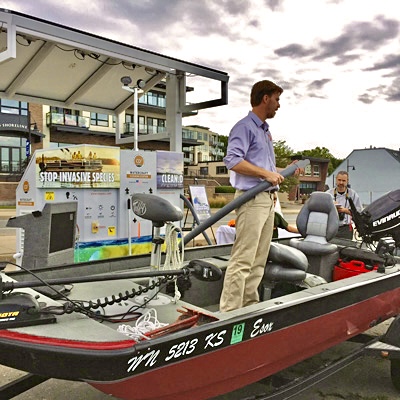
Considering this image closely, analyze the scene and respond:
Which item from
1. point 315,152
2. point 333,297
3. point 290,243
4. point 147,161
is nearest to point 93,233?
point 147,161

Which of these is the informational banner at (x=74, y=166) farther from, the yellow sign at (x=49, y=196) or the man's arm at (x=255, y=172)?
the man's arm at (x=255, y=172)

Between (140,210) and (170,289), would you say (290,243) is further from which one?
(140,210)

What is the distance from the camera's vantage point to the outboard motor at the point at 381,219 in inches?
160

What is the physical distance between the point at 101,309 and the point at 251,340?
0.87m

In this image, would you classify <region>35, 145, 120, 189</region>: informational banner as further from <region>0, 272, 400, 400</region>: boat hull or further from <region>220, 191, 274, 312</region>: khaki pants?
<region>0, 272, 400, 400</region>: boat hull

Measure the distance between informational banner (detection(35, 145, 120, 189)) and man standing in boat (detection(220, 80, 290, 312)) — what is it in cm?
340

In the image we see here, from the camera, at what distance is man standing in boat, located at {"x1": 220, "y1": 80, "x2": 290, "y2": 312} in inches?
118

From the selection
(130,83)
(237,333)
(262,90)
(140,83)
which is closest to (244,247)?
(237,333)

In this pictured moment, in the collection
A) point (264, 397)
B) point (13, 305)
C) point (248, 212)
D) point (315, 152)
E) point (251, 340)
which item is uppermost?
point (315, 152)

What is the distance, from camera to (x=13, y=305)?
6.63ft

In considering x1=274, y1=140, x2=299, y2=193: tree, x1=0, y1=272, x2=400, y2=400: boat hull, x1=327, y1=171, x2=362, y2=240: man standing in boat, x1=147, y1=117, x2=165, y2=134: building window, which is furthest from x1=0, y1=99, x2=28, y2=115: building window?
x1=0, y1=272, x2=400, y2=400: boat hull

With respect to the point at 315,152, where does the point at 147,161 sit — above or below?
below

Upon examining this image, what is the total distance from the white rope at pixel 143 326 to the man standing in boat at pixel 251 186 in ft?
2.21

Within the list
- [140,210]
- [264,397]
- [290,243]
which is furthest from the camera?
[290,243]
